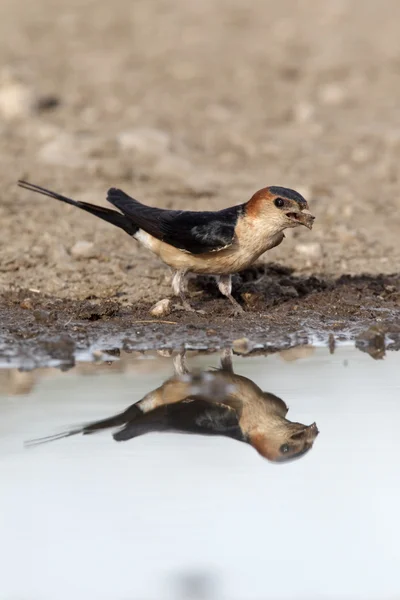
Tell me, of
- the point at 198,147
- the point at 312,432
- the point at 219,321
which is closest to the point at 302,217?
the point at 219,321

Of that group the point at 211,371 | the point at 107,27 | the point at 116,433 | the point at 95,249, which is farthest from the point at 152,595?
the point at 107,27

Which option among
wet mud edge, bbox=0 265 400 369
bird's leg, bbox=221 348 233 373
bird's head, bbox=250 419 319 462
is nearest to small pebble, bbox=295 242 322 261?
wet mud edge, bbox=0 265 400 369

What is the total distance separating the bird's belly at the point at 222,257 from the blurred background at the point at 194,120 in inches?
24.6

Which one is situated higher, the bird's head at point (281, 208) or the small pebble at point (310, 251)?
the small pebble at point (310, 251)

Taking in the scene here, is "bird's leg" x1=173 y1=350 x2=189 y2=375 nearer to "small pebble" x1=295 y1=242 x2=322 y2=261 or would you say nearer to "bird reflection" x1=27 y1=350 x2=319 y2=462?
"bird reflection" x1=27 y1=350 x2=319 y2=462

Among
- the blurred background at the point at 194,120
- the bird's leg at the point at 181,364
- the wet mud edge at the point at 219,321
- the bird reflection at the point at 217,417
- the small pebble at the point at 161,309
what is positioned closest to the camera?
the bird reflection at the point at 217,417

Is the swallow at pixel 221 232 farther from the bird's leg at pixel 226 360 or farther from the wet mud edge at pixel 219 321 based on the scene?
the bird's leg at pixel 226 360

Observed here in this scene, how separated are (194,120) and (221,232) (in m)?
6.23

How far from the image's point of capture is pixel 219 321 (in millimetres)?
7418

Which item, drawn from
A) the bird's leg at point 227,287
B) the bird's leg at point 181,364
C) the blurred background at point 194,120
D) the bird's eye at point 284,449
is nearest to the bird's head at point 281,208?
the bird's leg at point 227,287

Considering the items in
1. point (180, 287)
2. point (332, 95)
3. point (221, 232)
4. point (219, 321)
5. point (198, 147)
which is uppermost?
point (332, 95)

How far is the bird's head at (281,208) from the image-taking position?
7062mm

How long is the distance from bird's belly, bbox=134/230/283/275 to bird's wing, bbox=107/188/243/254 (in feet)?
0.20

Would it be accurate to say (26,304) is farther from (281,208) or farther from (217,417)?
(217,417)
